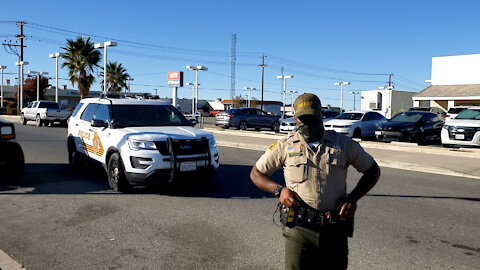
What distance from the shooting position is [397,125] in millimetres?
17188

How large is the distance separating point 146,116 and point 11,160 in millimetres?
2682

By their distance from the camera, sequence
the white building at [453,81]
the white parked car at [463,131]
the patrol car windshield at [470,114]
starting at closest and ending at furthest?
the white parked car at [463,131] < the patrol car windshield at [470,114] < the white building at [453,81]

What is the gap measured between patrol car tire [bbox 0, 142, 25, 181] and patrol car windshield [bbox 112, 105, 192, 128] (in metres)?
2.03

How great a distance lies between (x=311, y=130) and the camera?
107 inches

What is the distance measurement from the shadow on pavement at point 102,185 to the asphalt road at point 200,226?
21 mm

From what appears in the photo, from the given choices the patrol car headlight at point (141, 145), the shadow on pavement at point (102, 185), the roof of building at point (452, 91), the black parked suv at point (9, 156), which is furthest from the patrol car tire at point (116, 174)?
the roof of building at point (452, 91)

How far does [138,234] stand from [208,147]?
2.60 meters

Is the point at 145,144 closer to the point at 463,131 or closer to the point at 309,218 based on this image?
the point at 309,218

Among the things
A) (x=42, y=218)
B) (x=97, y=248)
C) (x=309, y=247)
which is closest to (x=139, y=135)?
(x=42, y=218)

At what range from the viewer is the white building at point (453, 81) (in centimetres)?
3156

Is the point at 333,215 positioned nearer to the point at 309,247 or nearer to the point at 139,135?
the point at 309,247

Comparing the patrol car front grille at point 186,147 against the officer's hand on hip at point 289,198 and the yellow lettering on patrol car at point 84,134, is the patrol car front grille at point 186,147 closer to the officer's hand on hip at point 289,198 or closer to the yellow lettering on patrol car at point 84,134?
the yellow lettering on patrol car at point 84,134

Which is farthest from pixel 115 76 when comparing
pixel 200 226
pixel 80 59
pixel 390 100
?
pixel 200 226

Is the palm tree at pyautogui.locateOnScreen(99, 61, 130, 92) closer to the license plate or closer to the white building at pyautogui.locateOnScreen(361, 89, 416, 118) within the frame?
the white building at pyautogui.locateOnScreen(361, 89, 416, 118)
